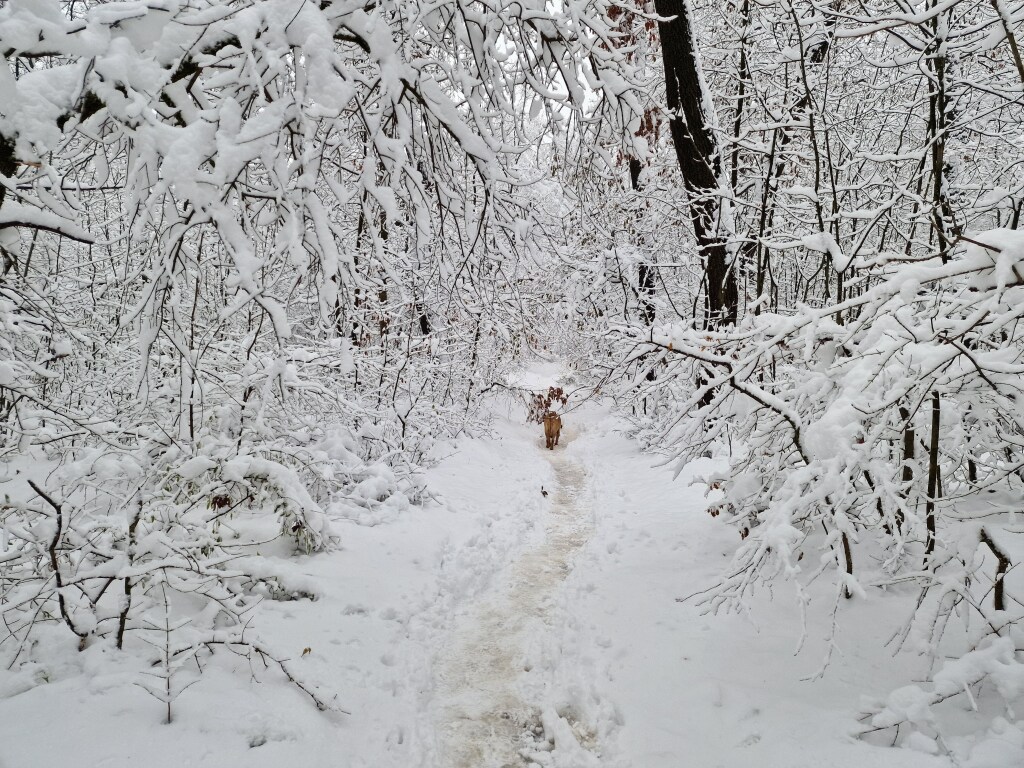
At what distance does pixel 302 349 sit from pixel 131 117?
5251 mm

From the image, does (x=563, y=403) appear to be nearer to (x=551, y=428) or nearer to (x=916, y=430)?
(x=916, y=430)

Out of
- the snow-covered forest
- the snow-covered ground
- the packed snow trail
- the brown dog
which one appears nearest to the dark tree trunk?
the snow-covered forest

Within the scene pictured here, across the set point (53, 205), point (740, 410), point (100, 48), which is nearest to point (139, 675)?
point (53, 205)

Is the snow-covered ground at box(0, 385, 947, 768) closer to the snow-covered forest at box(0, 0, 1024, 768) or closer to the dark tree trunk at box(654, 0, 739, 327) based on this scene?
the snow-covered forest at box(0, 0, 1024, 768)

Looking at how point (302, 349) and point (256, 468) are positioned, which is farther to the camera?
point (302, 349)

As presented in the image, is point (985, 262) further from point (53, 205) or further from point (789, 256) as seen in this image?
point (789, 256)

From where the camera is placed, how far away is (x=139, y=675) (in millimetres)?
3209

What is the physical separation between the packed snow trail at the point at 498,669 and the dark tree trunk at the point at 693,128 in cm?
→ 330

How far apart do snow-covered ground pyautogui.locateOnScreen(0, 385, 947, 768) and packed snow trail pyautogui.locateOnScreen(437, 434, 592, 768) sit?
2 centimetres

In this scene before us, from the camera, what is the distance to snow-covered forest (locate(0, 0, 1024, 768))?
236 cm

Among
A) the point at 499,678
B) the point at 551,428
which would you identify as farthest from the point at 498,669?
the point at 551,428

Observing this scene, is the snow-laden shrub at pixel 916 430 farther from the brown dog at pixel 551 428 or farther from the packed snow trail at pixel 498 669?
the brown dog at pixel 551 428

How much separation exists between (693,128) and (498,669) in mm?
5526

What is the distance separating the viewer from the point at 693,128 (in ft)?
20.2
